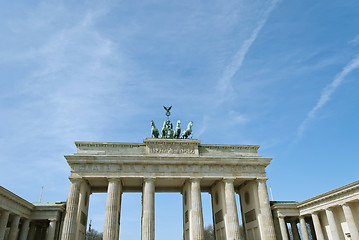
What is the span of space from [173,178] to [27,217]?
59.2 ft

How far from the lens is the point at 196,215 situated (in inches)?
1283

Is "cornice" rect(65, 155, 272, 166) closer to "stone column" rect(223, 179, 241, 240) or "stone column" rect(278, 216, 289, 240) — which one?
"stone column" rect(223, 179, 241, 240)

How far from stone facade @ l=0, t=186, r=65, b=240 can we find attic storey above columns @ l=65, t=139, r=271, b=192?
17.6 ft

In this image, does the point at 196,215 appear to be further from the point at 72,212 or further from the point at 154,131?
the point at 72,212

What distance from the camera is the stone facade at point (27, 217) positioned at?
26.5m

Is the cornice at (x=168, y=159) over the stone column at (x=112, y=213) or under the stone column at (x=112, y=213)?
over

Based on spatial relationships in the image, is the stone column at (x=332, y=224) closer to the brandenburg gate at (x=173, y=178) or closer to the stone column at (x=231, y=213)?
the brandenburg gate at (x=173, y=178)

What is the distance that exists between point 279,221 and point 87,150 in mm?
27491

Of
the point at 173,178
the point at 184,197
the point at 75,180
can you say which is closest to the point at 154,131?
the point at 173,178

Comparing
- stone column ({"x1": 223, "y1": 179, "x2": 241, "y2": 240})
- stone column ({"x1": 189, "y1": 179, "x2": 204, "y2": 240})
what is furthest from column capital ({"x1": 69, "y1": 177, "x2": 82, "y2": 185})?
stone column ({"x1": 223, "y1": 179, "x2": 241, "y2": 240})

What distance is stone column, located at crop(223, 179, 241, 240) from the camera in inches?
1262

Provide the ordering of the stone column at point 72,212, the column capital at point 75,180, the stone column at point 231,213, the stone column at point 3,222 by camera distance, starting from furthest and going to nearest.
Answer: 1. the column capital at point 75,180
2. the stone column at point 231,213
3. the stone column at point 72,212
4. the stone column at point 3,222

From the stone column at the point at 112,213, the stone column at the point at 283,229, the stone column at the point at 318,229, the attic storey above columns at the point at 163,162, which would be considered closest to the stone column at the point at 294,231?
the stone column at the point at 283,229

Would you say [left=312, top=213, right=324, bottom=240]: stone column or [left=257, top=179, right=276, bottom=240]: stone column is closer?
[left=312, top=213, right=324, bottom=240]: stone column
